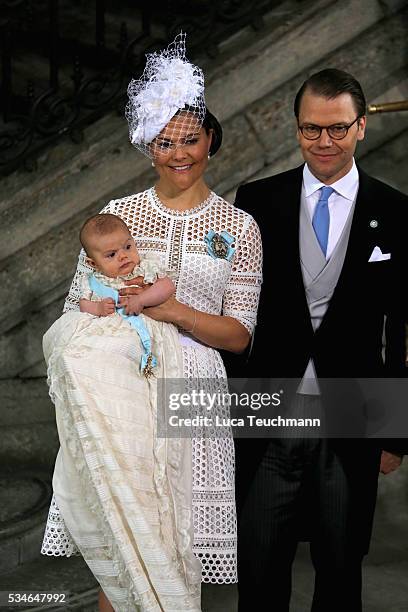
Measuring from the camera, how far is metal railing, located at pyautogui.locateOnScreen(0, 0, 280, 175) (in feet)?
20.1

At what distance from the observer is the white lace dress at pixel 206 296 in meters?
3.90

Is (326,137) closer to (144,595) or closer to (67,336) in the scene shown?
(67,336)

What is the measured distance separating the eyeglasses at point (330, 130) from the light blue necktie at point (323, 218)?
22cm

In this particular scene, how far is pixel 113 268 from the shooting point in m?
3.72

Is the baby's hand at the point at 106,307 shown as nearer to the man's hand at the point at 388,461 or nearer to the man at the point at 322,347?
the man at the point at 322,347

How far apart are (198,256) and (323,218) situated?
1.53 ft

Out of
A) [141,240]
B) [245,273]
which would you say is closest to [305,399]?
[245,273]

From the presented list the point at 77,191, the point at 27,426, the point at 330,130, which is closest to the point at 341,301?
the point at 330,130

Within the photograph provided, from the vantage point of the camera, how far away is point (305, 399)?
4.04 meters

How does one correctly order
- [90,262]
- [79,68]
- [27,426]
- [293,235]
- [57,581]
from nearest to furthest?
[90,262] → [293,235] → [57,581] → [79,68] → [27,426]

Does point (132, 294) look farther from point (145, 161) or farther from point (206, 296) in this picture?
point (145, 161)

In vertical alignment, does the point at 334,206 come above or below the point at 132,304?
above

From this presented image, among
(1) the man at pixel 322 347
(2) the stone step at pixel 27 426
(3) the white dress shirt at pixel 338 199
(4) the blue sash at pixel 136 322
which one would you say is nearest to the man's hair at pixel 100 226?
(4) the blue sash at pixel 136 322

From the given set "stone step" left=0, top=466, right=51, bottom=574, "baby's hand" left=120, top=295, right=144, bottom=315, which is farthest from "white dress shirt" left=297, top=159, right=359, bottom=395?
"stone step" left=0, top=466, right=51, bottom=574
